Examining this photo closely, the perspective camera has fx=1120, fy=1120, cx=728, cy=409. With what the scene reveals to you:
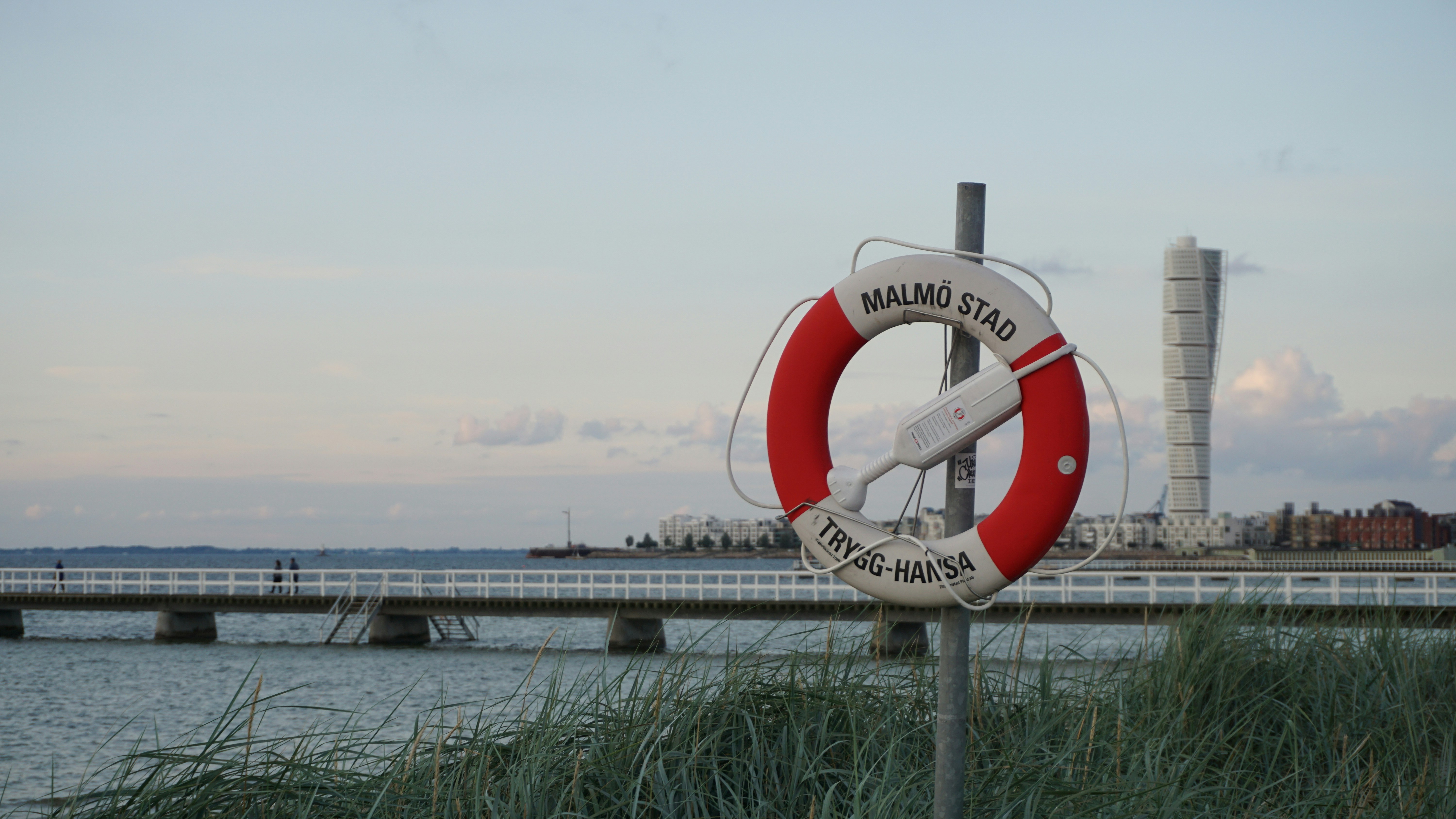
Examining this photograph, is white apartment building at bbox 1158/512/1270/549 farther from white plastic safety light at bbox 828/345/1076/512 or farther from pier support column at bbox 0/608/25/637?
white plastic safety light at bbox 828/345/1076/512

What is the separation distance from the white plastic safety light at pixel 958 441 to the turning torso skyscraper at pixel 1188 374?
386 feet

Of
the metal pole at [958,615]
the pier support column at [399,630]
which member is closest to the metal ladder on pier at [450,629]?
the pier support column at [399,630]

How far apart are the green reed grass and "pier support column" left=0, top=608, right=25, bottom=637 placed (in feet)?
84.1

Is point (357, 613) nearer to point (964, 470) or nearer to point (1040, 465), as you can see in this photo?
point (964, 470)

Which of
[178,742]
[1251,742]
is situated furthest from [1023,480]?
[178,742]

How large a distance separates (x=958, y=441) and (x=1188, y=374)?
11884 centimetres

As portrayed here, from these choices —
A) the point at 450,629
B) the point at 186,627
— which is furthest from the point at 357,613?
the point at 186,627

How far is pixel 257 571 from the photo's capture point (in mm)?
Answer: 22578

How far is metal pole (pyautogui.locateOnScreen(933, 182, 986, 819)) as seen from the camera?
8.78 feet

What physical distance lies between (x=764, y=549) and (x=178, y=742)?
13665cm

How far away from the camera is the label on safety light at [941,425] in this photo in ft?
8.57

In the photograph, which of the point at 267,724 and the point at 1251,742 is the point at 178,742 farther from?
the point at 1251,742

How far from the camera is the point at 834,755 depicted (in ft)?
11.3

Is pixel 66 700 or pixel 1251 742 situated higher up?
pixel 1251 742
